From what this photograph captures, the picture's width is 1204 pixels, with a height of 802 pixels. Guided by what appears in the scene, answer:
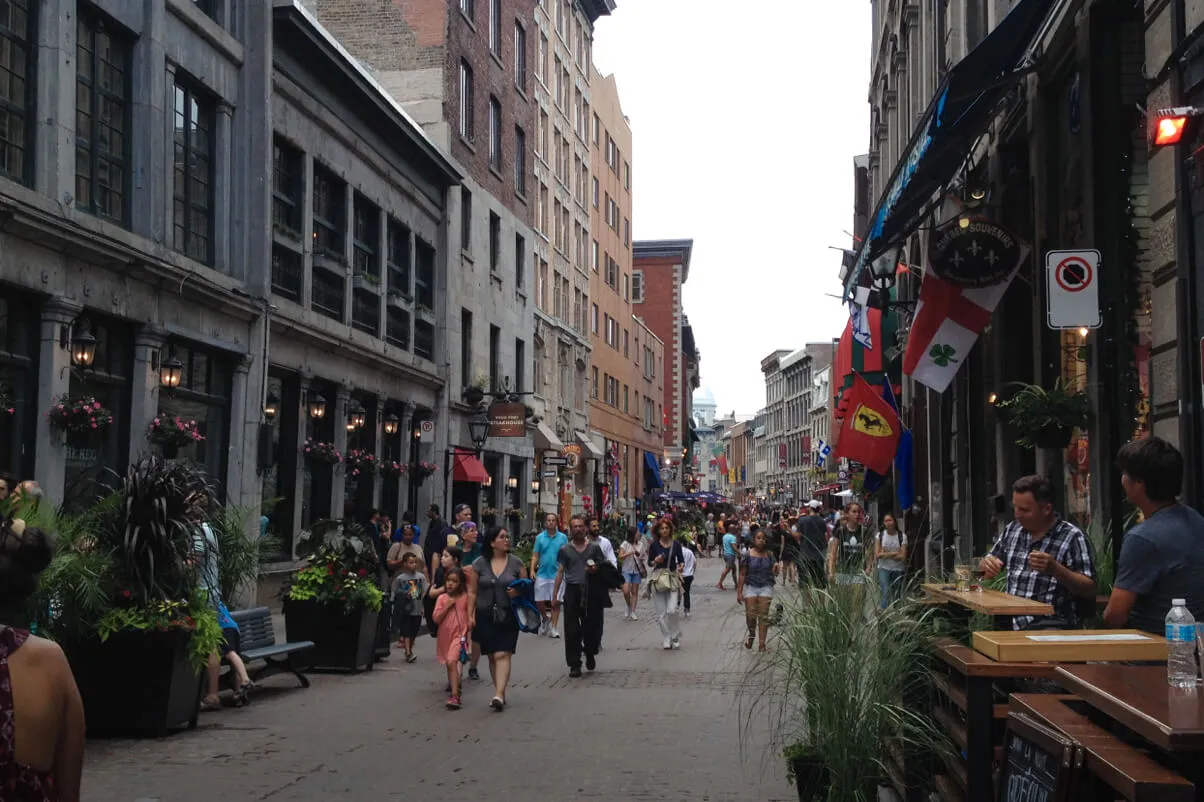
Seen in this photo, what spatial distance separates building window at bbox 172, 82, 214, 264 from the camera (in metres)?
21.4

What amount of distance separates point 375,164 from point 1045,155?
63.5 ft

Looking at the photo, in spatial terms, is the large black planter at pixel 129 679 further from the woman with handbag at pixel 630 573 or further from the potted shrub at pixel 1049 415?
the woman with handbag at pixel 630 573

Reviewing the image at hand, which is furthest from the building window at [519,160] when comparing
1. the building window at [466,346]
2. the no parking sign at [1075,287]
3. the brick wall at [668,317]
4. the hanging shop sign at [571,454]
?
the brick wall at [668,317]

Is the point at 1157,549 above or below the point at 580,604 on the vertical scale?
above

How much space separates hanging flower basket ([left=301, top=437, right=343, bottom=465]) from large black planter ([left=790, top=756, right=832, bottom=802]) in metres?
19.5

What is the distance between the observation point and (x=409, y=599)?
17953 millimetres

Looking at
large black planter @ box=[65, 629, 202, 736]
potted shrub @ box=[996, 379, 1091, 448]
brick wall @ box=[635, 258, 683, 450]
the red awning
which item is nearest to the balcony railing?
the red awning

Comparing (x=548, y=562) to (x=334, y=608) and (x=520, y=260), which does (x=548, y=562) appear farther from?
(x=520, y=260)

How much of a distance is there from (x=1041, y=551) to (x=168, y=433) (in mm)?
15073

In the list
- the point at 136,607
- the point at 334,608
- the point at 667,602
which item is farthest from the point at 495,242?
the point at 136,607

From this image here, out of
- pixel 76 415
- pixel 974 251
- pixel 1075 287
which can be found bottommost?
pixel 76 415

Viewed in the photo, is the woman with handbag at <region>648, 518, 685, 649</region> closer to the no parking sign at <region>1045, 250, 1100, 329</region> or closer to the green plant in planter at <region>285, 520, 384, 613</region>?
the green plant in planter at <region>285, 520, 384, 613</region>

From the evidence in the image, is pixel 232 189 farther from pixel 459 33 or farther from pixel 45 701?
pixel 45 701

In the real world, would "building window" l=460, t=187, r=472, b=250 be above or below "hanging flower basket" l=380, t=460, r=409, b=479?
above
